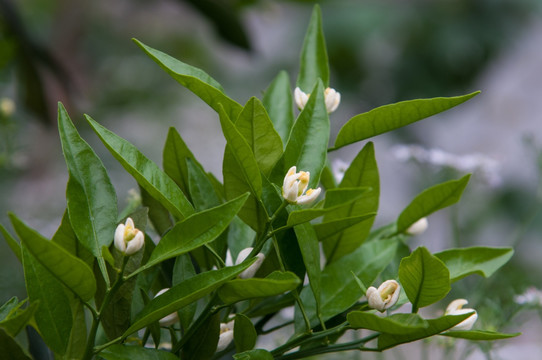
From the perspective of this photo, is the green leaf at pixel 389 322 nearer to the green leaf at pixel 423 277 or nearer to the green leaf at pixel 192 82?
the green leaf at pixel 423 277

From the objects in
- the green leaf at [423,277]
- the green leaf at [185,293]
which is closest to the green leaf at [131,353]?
the green leaf at [185,293]

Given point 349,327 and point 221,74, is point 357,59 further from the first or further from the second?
point 349,327

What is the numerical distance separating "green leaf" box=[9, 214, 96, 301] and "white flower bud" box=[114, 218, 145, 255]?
0.06 ft

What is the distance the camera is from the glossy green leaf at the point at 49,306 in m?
0.30

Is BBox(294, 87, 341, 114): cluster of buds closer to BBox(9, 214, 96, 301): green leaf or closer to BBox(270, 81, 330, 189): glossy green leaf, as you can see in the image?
BBox(270, 81, 330, 189): glossy green leaf

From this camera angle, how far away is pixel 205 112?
2359 mm

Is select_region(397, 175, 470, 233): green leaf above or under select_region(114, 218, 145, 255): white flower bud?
under

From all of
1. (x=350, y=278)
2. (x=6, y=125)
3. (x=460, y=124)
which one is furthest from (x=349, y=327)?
(x=460, y=124)

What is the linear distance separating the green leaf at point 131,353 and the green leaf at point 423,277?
4.6 inches

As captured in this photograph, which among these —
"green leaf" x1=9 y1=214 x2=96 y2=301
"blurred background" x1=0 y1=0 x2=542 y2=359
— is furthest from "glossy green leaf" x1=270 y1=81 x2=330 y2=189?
"blurred background" x1=0 y1=0 x2=542 y2=359

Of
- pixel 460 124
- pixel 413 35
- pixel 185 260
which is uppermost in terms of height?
pixel 413 35

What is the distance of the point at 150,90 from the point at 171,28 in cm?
50

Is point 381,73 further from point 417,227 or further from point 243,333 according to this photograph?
point 243,333

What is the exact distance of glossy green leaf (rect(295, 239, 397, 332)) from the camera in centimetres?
34
